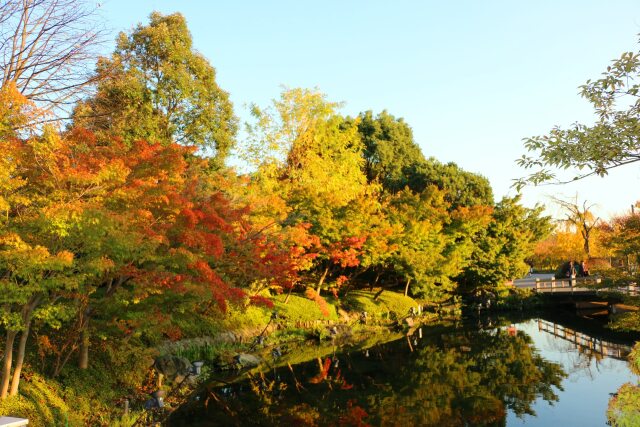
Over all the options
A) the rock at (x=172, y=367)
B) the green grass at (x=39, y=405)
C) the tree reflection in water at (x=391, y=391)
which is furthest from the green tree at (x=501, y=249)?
the green grass at (x=39, y=405)

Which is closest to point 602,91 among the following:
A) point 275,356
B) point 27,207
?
point 27,207

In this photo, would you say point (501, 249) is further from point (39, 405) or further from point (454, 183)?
point (39, 405)

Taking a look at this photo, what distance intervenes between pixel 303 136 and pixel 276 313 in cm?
1150

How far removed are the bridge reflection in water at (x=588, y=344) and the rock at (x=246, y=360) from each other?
1483 centimetres

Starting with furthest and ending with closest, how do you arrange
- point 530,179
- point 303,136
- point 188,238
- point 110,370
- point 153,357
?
1. point 303,136
2. point 153,357
3. point 110,370
4. point 188,238
5. point 530,179

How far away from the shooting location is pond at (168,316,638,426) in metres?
13.4

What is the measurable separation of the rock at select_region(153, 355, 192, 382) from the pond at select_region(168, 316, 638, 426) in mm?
904

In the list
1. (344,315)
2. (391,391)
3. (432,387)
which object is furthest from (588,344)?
(391,391)

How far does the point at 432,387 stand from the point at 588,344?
1320 centimetres

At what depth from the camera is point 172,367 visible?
51.8 feet

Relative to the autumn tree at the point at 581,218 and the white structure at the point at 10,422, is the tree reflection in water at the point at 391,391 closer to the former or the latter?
the white structure at the point at 10,422

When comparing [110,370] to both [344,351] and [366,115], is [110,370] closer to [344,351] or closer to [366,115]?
[344,351]

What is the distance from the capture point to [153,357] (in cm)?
1555

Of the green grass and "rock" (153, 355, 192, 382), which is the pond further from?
the green grass
